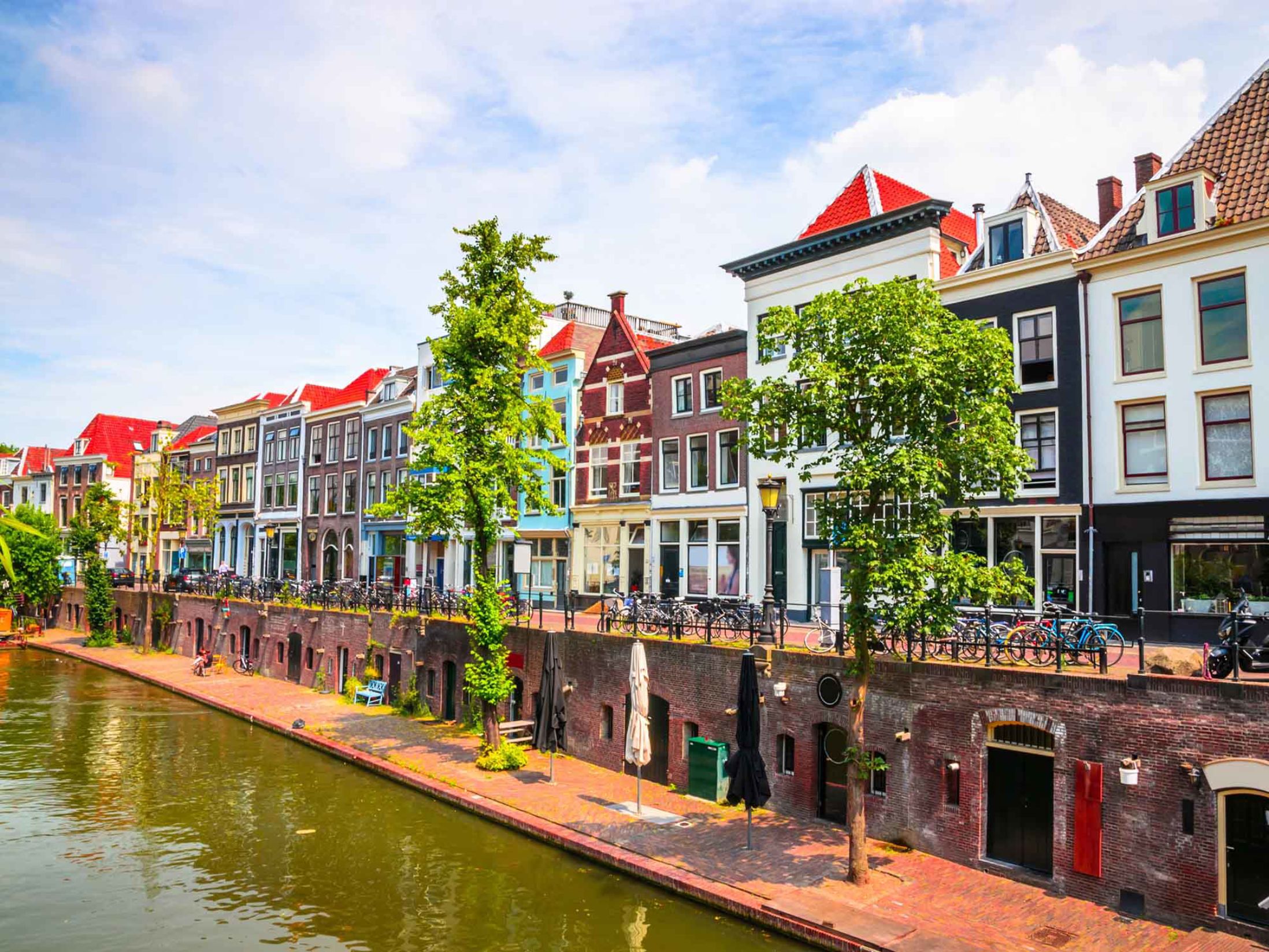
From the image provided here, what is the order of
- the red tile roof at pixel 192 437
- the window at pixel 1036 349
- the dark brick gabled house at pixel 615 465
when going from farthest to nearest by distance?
the red tile roof at pixel 192 437, the dark brick gabled house at pixel 615 465, the window at pixel 1036 349

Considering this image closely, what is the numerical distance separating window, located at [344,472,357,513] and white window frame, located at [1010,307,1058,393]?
133 feet

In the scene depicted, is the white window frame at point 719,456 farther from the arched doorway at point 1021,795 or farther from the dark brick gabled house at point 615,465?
the arched doorway at point 1021,795

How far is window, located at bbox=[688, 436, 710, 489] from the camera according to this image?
34.8 m

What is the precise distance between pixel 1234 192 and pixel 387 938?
24.4 meters

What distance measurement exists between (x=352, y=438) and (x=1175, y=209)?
45.8 m

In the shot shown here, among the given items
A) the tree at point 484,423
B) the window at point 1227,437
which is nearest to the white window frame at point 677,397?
the tree at point 484,423

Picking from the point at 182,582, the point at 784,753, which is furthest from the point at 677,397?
the point at 182,582

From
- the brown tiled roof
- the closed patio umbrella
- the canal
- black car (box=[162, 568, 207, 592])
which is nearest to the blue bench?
the canal

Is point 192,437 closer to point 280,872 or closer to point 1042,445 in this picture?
point 280,872

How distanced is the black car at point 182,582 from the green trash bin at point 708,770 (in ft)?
140

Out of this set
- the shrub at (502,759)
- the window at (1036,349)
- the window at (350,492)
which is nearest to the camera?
the shrub at (502,759)

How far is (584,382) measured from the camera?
134ft

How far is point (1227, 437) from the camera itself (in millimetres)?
22000

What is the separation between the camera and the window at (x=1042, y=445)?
2488cm
